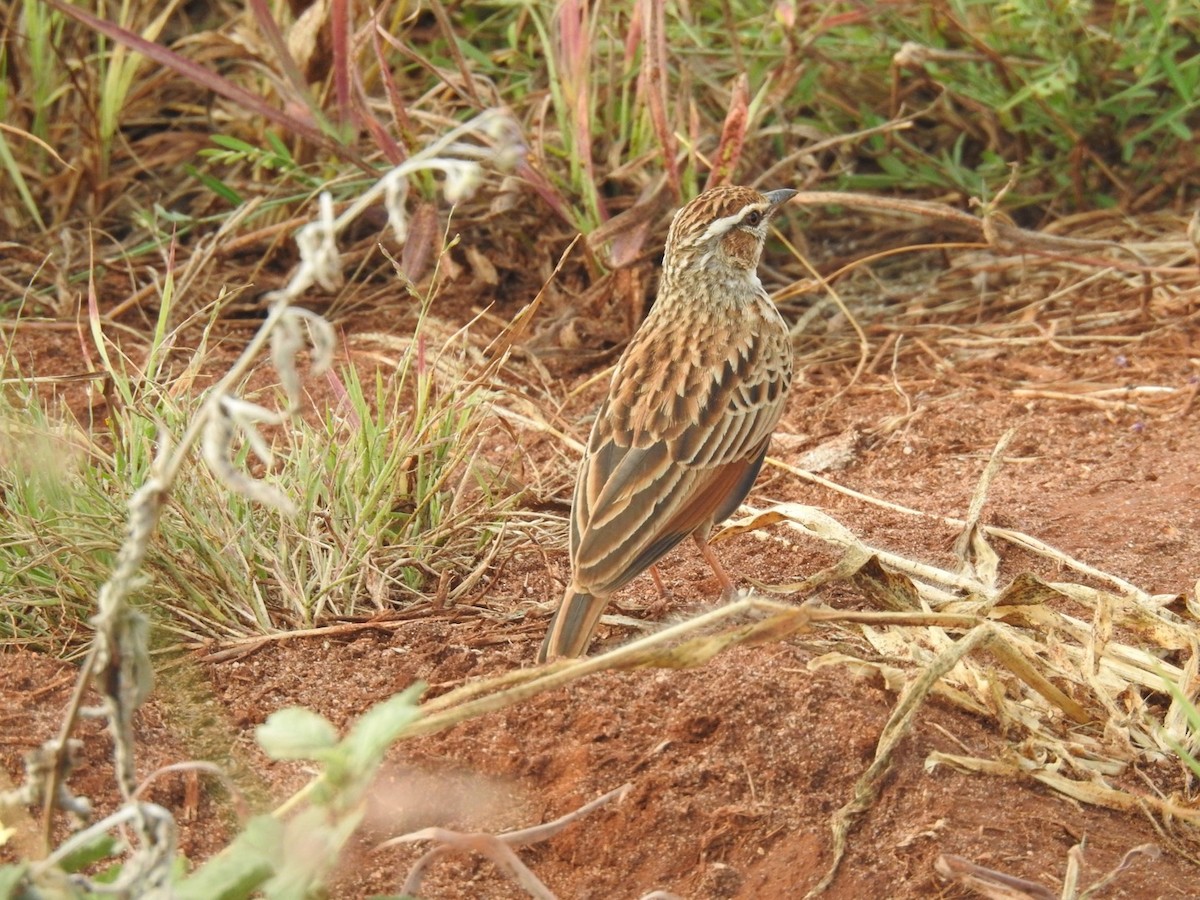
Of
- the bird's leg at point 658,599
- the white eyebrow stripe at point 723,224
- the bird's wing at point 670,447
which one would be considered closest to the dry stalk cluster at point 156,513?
the bird's wing at point 670,447

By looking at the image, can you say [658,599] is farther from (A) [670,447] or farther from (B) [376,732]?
(B) [376,732]

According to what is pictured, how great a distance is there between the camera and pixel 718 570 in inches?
182

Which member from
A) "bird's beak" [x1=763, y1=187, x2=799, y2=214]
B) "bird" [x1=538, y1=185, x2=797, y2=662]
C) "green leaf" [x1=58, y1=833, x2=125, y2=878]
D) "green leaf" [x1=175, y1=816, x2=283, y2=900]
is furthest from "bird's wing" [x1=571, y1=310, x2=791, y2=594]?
"green leaf" [x1=175, y1=816, x2=283, y2=900]

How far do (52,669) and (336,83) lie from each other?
303 centimetres

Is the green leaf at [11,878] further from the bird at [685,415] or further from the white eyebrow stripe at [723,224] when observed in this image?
the white eyebrow stripe at [723,224]

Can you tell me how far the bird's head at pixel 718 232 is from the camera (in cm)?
539

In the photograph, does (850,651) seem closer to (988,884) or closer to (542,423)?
(988,884)

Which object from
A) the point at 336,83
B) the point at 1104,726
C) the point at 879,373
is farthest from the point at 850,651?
the point at 336,83

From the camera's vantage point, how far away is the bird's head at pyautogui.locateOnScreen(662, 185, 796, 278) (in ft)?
17.7

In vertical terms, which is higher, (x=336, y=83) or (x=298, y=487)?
(x=336, y=83)

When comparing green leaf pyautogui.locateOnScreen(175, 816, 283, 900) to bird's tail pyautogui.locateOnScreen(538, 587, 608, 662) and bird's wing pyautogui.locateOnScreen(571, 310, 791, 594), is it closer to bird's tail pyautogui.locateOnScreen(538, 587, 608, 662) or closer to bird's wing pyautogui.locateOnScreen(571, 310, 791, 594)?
bird's tail pyautogui.locateOnScreen(538, 587, 608, 662)

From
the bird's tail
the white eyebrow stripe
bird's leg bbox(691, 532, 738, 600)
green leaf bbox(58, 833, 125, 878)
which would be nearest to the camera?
green leaf bbox(58, 833, 125, 878)

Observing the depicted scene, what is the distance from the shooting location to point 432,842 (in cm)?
341

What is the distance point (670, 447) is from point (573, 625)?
798 mm
